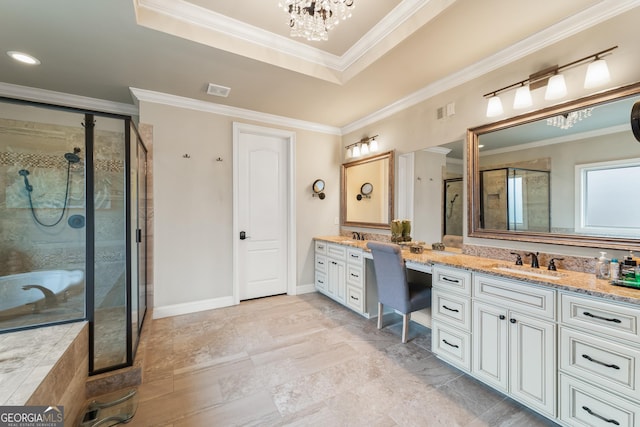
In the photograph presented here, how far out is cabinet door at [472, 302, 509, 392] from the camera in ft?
5.66

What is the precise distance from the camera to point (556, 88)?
1870mm

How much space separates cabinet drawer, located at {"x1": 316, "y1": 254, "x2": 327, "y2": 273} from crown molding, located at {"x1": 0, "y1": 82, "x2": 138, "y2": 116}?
323 centimetres

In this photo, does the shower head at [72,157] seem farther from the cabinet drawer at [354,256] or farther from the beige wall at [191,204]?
the cabinet drawer at [354,256]

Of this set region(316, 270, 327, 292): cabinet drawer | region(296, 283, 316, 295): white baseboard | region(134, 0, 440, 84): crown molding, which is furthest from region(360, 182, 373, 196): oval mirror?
region(296, 283, 316, 295): white baseboard

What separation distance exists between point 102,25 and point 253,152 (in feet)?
6.61

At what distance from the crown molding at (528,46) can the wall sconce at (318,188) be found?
1.56 meters

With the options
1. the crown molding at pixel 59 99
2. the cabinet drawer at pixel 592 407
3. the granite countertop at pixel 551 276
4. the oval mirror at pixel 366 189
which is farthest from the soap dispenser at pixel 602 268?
the crown molding at pixel 59 99

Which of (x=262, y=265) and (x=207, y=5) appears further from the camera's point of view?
(x=262, y=265)

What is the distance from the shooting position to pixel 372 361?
2211 mm

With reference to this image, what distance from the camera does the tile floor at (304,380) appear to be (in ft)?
5.28

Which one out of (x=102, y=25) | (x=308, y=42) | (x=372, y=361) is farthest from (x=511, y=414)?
(x=102, y=25)

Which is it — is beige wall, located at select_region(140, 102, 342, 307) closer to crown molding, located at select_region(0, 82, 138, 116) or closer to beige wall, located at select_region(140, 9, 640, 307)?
beige wall, located at select_region(140, 9, 640, 307)

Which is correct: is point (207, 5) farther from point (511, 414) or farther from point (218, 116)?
point (511, 414)

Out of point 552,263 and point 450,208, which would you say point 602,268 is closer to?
point 552,263
